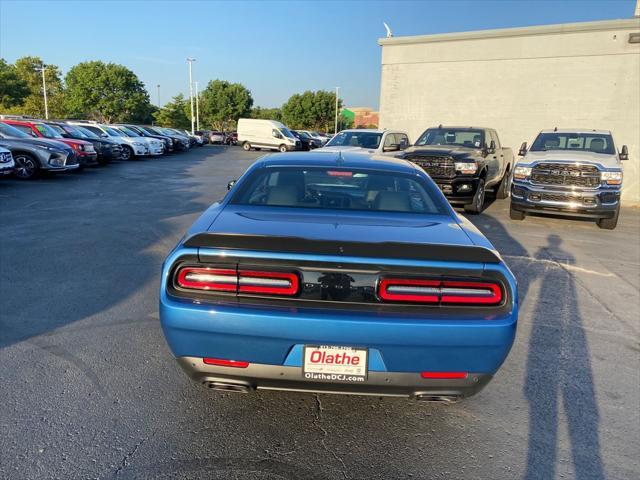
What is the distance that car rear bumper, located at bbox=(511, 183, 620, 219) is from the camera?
28.8 ft

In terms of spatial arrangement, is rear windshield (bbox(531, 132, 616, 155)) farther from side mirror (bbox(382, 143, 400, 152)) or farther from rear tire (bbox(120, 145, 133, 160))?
rear tire (bbox(120, 145, 133, 160))

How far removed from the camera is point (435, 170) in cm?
981

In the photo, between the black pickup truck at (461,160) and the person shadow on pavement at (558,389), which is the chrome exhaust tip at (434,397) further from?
the black pickup truck at (461,160)

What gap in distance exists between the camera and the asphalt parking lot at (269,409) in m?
2.39

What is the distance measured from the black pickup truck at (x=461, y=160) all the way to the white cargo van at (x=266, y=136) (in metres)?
22.5

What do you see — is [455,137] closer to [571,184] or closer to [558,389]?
[571,184]

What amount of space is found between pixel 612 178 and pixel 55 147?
47.2ft

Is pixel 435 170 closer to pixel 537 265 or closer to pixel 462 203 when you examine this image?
pixel 462 203

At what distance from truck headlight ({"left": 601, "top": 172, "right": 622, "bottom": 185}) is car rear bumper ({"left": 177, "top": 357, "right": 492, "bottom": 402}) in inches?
315

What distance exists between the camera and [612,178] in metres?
8.67

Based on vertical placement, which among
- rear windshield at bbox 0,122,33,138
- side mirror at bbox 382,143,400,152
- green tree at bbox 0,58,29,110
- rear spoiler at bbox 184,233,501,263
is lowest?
rear spoiler at bbox 184,233,501,263

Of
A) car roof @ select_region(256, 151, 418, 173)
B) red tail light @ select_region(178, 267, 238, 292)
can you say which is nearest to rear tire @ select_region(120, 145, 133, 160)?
car roof @ select_region(256, 151, 418, 173)

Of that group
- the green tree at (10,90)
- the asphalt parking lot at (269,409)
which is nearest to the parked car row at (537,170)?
the asphalt parking lot at (269,409)

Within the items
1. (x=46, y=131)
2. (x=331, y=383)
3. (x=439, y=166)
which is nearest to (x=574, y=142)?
(x=439, y=166)
